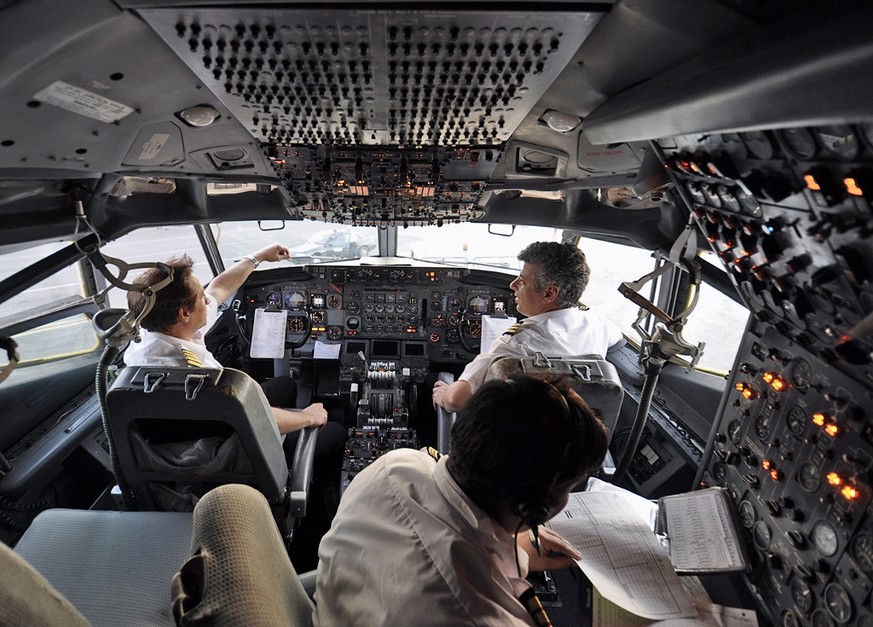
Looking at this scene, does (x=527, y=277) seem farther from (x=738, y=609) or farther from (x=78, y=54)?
(x=78, y=54)

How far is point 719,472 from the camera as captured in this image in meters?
1.68

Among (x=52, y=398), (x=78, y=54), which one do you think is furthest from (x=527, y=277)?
(x=52, y=398)

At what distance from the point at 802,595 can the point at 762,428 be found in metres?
0.47

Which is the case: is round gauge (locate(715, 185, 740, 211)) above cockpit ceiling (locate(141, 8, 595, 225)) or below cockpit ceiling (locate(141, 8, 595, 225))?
below

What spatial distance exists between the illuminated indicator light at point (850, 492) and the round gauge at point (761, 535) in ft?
1.10

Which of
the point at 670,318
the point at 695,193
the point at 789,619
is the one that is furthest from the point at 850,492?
the point at 695,193

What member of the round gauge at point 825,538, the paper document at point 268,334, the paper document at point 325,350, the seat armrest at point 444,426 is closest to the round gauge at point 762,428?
the round gauge at point 825,538

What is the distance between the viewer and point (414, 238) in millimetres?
4156

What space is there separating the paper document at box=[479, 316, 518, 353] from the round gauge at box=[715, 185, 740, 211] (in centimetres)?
241

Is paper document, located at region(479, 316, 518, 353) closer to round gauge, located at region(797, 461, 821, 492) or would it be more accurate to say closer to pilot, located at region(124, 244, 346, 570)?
pilot, located at region(124, 244, 346, 570)

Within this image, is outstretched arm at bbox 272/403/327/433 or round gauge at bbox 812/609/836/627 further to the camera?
outstretched arm at bbox 272/403/327/433

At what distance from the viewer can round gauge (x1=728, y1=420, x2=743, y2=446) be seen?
5.21 ft

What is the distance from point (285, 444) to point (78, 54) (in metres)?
2.13

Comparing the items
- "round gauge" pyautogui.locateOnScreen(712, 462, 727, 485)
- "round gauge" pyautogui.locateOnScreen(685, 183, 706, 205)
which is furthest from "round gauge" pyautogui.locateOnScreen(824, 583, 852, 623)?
"round gauge" pyautogui.locateOnScreen(685, 183, 706, 205)
